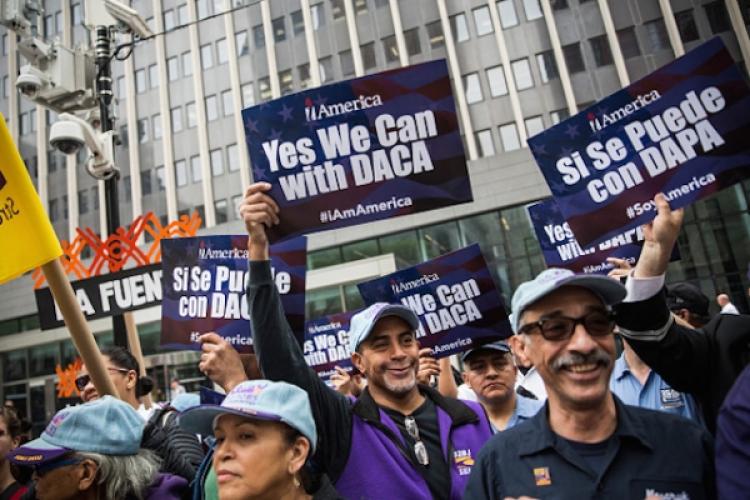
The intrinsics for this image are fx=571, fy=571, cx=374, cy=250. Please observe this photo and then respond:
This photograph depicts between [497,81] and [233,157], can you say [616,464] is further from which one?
[233,157]

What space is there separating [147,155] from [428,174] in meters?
28.6

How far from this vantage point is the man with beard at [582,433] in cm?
180

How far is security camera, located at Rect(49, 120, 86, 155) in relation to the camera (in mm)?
6043

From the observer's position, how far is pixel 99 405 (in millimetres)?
2779

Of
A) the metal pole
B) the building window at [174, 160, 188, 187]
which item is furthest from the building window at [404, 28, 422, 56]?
the metal pole

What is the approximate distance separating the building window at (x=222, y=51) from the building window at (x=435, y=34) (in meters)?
10.4

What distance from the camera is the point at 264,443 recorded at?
7.29 feet

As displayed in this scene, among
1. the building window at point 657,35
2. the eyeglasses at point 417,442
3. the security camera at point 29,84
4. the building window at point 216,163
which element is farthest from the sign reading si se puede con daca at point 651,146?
the building window at point 216,163

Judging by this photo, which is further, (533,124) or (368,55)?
(368,55)

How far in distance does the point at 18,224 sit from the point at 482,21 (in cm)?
2378

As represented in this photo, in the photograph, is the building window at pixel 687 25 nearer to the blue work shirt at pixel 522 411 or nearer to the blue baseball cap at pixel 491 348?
the blue baseball cap at pixel 491 348

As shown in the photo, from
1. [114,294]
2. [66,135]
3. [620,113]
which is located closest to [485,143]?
[66,135]

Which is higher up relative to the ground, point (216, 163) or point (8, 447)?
point (216, 163)

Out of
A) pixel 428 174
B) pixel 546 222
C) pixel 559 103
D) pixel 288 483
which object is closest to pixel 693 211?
pixel 559 103
